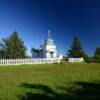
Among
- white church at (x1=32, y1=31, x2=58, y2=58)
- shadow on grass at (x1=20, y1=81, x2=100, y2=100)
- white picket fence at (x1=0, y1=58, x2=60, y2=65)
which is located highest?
white church at (x1=32, y1=31, x2=58, y2=58)

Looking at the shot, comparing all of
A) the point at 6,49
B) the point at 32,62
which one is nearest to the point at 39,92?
the point at 32,62

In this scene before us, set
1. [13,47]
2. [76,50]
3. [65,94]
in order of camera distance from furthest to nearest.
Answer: [76,50], [13,47], [65,94]

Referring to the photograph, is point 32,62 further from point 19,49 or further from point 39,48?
point 39,48

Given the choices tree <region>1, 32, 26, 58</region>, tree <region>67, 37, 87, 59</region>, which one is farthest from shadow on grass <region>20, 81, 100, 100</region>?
→ tree <region>67, 37, 87, 59</region>

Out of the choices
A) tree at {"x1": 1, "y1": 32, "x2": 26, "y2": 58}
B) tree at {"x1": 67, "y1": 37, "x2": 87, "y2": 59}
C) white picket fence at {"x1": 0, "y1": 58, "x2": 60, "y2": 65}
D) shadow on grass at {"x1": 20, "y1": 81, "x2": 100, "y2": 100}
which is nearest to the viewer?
shadow on grass at {"x1": 20, "y1": 81, "x2": 100, "y2": 100}

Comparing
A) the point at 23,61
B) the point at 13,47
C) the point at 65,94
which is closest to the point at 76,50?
the point at 13,47

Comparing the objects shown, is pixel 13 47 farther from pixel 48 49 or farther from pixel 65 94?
pixel 65 94

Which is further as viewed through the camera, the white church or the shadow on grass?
the white church

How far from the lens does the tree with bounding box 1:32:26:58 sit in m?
62.2

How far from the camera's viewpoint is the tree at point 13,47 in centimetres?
6219

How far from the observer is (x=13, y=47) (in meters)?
63.2

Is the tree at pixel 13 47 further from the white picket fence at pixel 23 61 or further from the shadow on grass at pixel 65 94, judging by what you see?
the shadow on grass at pixel 65 94

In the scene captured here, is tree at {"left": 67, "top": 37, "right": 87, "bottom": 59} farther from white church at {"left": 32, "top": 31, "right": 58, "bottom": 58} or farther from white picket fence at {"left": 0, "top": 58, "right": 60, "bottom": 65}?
white picket fence at {"left": 0, "top": 58, "right": 60, "bottom": 65}

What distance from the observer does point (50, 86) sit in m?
13.4
